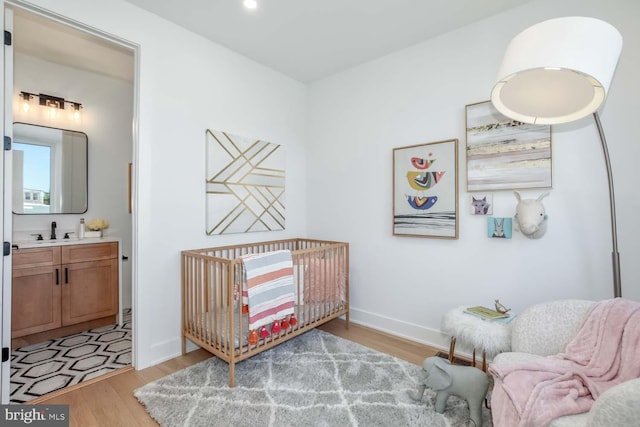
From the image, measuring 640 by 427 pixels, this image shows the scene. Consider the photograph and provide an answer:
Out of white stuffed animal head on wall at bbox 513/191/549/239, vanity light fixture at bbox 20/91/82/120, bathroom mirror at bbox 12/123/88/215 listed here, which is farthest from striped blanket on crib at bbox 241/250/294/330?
vanity light fixture at bbox 20/91/82/120

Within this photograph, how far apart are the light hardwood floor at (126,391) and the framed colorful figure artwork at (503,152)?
142 cm

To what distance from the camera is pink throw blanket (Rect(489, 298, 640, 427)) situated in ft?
3.59

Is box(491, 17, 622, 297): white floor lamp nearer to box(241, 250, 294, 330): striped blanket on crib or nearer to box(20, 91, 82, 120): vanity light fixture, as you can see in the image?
box(241, 250, 294, 330): striped blanket on crib

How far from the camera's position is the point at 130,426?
1.58 meters

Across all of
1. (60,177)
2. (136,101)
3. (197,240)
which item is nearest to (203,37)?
(136,101)

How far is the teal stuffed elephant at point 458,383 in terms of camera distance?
5.06ft

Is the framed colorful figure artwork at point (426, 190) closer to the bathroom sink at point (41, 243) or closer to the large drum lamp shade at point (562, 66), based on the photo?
the large drum lamp shade at point (562, 66)

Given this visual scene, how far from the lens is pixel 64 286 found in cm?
267

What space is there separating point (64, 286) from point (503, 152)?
12.5ft

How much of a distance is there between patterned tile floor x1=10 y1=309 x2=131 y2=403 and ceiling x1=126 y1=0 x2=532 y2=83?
2.63 metres

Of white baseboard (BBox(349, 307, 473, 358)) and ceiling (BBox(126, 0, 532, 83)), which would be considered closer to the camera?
ceiling (BBox(126, 0, 532, 83))

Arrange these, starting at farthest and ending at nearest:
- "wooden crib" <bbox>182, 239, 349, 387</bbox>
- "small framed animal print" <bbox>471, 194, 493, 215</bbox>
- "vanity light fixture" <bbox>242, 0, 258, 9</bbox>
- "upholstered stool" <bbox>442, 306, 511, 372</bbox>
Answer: "small framed animal print" <bbox>471, 194, 493, 215</bbox>
"vanity light fixture" <bbox>242, 0, 258, 9</bbox>
"wooden crib" <bbox>182, 239, 349, 387</bbox>
"upholstered stool" <bbox>442, 306, 511, 372</bbox>

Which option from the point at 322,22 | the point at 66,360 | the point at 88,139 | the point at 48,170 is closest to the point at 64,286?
the point at 66,360

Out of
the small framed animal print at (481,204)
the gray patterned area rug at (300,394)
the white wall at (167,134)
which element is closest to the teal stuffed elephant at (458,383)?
the gray patterned area rug at (300,394)
